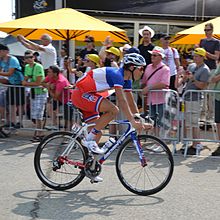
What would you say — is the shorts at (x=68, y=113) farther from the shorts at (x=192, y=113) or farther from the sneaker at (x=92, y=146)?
the sneaker at (x=92, y=146)

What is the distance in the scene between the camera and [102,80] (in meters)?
5.48

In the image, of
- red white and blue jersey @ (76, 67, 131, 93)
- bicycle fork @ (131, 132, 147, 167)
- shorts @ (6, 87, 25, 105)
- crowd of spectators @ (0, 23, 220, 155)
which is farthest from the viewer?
shorts @ (6, 87, 25, 105)

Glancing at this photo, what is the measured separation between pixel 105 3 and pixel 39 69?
24.4 ft

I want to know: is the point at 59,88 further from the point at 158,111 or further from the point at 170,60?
the point at 170,60

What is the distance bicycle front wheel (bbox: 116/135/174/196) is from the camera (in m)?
5.48

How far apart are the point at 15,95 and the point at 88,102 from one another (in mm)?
3847

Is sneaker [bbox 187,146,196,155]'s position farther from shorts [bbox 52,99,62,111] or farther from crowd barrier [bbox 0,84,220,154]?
shorts [bbox 52,99,62,111]

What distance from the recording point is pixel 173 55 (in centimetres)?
1036

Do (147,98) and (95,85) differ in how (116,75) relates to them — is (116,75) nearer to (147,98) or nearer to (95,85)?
(95,85)

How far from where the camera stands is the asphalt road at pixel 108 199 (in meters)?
4.88

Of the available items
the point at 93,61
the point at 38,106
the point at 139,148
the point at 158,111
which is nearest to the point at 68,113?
the point at 38,106

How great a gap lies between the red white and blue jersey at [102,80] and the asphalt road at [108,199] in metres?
1.33

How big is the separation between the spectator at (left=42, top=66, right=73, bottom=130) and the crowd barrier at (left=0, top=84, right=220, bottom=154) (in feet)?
0.15

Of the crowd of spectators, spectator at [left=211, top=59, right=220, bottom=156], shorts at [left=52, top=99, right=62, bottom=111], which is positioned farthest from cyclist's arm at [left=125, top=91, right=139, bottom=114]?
shorts at [left=52, top=99, right=62, bottom=111]
